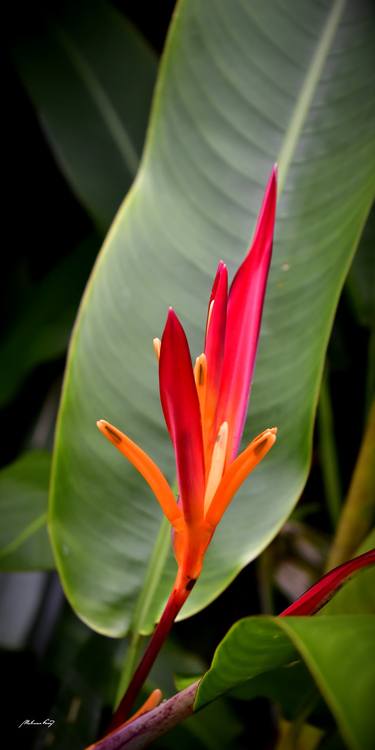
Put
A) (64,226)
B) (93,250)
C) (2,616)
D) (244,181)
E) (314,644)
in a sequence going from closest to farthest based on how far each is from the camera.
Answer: (314,644)
(244,181)
(2,616)
(93,250)
(64,226)

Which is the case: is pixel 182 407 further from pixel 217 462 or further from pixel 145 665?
pixel 145 665

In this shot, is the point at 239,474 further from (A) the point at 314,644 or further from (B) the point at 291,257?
(B) the point at 291,257

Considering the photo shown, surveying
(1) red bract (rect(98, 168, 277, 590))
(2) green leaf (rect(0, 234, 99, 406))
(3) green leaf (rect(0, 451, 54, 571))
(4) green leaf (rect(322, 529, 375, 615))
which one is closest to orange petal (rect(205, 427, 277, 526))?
(1) red bract (rect(98, 168, 277, 590))

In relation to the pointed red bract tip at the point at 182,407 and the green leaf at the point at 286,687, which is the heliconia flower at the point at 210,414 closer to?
the pointed red bract tip at the point at 182,407

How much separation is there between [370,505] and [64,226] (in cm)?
65

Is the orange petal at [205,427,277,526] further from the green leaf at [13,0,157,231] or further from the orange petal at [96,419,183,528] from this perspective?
the green leaf at [13,0,157,231]

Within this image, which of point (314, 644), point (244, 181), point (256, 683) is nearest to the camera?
point (314, 644)

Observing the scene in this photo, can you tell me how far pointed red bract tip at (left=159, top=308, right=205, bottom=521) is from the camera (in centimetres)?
33

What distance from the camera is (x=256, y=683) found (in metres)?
0.48

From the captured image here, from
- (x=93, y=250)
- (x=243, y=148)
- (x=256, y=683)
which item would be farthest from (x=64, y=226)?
(x=256, y=683)

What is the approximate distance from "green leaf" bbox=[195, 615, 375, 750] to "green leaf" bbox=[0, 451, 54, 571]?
0.88 ft

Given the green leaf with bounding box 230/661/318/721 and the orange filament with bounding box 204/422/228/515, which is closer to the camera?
the orange filament with bounding box 204/422/228/515

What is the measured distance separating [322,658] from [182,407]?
121mm

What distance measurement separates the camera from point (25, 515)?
0.63 m
